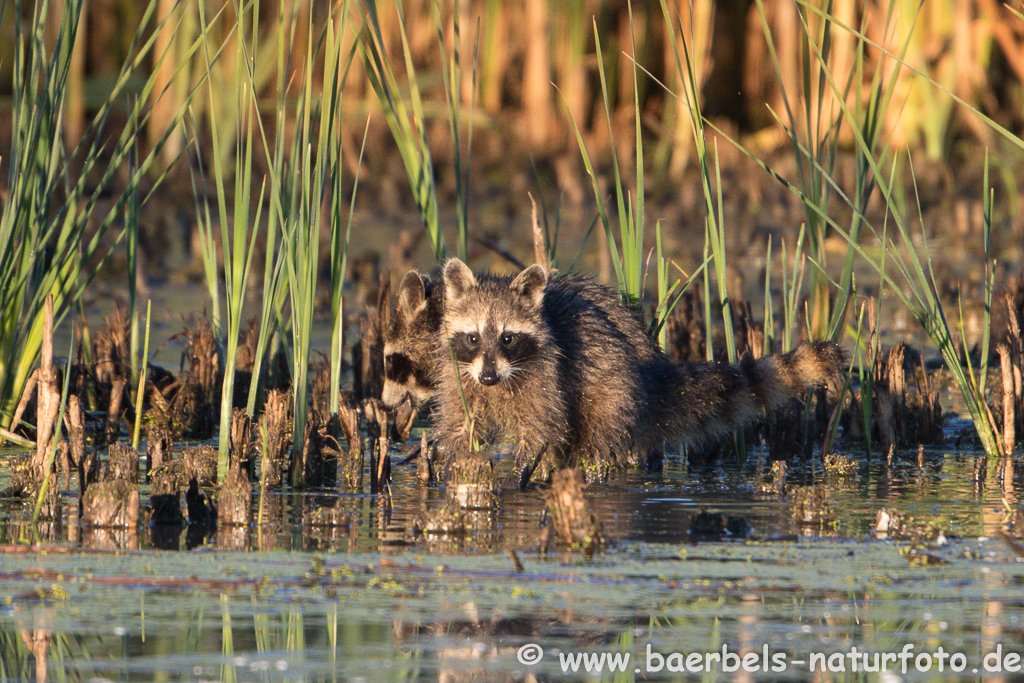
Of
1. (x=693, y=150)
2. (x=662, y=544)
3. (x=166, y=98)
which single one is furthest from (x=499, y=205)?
(x=662, y=544)

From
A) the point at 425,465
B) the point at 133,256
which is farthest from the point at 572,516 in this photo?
the point at 133,256

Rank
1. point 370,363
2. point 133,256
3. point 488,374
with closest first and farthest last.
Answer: point 488,374, point 133,256, point 370,363

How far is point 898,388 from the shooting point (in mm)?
6883

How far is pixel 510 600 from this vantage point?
12.9 ft

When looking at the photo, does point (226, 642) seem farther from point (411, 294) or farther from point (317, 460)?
point (411, 294)

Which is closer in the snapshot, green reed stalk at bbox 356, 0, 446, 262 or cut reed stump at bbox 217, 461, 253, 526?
cut reed stump at bbox 217, 461, 253, 526

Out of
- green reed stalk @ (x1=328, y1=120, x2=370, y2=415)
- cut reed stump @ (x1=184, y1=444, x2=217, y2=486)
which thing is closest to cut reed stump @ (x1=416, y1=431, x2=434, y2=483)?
green reed stalk @ (x1=328, y1=120, x2=370, y2=415)

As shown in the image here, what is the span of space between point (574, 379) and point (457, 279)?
2.19 feet

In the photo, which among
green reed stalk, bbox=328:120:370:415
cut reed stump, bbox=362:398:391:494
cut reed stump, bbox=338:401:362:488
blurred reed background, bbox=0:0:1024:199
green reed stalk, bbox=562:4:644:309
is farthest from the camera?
blurred reed background, bbox=0:0:1024:199

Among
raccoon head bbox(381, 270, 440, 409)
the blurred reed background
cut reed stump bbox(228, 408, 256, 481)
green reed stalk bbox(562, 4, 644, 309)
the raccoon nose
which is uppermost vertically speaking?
the blurred reed background

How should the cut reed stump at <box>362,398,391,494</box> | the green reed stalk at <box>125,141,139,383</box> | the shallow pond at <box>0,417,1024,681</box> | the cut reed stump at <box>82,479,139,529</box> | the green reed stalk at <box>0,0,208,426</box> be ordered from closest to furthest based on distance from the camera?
the shallow pond at <box>0,417,1024,681</box>, the cut reed stump at <box>82,479,139,529</box>, the green reed stalk at <box>0,0,208,426</box>, the cut reed stump at <box>362,398,391,494</box>, the green reed stalk at <box>125,141,139,383</box>

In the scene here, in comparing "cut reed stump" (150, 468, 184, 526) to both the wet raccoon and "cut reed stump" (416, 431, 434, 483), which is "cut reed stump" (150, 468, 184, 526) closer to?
"cut reed stump" (416, 431, 434, 483)

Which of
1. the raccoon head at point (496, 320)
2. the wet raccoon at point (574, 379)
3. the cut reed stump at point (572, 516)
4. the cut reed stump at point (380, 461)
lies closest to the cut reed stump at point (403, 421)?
the cut reed stump at point (380, 461)

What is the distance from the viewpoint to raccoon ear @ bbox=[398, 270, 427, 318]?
6.93 meters
